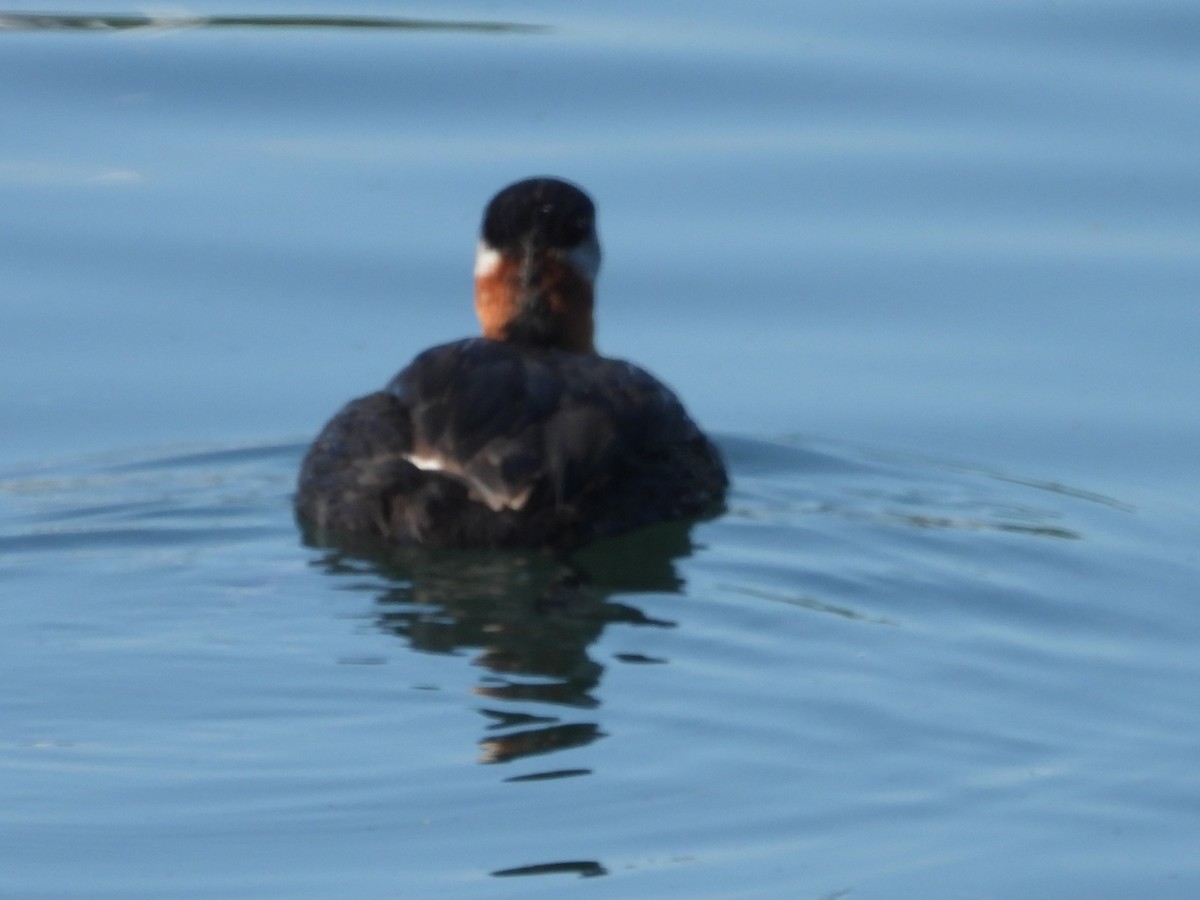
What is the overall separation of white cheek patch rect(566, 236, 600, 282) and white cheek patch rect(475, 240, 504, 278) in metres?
0.31

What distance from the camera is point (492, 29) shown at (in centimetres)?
1684

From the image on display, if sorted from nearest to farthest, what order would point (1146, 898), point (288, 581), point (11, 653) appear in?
point (1146, 898), point (11, 653), point (288, 581)

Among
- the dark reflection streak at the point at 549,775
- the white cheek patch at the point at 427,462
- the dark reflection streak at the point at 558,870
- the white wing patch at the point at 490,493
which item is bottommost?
the dark reflection streak at the point at 558,870

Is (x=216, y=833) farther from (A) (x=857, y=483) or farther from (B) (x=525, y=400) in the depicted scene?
(A) (x=857, y=483)

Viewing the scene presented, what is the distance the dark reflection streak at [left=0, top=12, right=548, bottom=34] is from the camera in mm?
16875

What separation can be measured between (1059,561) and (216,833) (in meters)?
3.84

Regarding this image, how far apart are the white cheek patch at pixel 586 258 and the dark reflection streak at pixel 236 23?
6.13 metres

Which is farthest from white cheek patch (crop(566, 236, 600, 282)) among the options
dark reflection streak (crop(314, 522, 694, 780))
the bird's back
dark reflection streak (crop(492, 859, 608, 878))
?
dark reflection streak (crop(492, 859, 608, 878))

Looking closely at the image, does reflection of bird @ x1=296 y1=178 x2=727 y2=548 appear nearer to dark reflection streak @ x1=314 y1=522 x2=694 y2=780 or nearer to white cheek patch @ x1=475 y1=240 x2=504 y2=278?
dark reflection streak @ x1=314 y1=522 x2=694 y2=780

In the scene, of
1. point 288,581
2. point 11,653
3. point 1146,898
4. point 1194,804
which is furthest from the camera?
point 288,581

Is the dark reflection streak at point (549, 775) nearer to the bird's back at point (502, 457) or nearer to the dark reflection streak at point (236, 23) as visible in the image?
the bird's back at point (502, 457)

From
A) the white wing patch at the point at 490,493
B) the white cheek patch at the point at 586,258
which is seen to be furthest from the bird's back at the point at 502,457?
the white cheek patch at the point at 586,258

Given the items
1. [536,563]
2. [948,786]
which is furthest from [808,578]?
[948,786]

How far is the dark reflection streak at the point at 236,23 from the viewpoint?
1688cm
